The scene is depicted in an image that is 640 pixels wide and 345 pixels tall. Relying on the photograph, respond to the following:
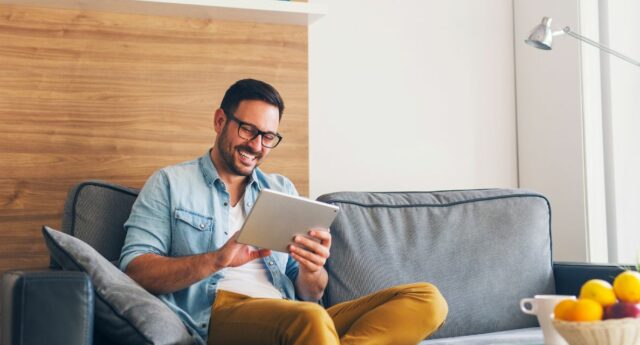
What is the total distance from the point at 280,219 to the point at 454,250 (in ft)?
2.81

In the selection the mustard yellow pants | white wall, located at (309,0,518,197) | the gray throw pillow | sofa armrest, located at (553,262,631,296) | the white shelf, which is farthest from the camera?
white wall, located at (309,0,518,197)

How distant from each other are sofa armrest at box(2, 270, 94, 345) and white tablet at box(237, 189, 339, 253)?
20.0 inches

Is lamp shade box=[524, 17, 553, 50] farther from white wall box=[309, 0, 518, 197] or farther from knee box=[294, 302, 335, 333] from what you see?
knee box=[294, 302, 335, 333]

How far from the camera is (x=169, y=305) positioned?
91.0 inches

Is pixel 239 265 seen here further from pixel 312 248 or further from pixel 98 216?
pixel 98 216

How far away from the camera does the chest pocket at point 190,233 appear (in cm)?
246

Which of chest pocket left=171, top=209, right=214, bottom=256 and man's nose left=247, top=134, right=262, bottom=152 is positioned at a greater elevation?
man's nose left=247, top=134, right=262, bottom=152

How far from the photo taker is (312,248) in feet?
7.68

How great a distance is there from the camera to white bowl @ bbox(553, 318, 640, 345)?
1.54m

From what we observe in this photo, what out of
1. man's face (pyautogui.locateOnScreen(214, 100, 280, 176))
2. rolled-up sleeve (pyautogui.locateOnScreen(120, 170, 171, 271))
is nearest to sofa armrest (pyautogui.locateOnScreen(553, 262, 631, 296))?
man's face (pyautogui.locateOnScreen(214, 100, 280, 176))

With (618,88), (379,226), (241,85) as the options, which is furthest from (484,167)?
(241,85)

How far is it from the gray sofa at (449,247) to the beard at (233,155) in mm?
324

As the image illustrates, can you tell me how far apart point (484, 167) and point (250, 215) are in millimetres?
1756

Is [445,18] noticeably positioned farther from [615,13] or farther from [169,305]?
[169,305]
